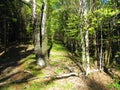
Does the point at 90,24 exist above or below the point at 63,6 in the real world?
below

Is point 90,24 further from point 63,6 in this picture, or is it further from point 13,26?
point 13,26

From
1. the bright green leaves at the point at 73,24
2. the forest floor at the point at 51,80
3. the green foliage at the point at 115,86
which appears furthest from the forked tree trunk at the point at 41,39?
the green foliage at the point at 115,86

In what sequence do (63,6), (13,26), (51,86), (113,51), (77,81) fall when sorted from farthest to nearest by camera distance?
(13,26) < (63,6) < (113,51) < (77,81) < (51,86)

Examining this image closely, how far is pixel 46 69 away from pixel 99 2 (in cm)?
712

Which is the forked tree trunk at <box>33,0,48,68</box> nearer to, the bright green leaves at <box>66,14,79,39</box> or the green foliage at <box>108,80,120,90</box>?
the bright green leaves at <box>66,14,79,39</box>

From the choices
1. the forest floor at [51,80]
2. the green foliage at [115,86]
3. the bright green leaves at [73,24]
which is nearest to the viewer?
the forest floor at [51,80]

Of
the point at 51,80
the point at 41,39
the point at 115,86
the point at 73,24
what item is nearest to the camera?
the point at 51,80

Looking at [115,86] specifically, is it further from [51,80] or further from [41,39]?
[41,39]

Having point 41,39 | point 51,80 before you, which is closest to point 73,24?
point 41,39

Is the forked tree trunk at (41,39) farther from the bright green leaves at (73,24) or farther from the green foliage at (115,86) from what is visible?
the green foliage at (115,86)

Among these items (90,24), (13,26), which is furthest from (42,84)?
(13,26)

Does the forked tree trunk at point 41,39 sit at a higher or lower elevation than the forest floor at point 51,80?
higher

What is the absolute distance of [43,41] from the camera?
52.7 ft

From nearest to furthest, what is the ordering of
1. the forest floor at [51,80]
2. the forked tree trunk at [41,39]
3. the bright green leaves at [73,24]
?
the forest floor at [51,80] < the forked tree trunk at [41,39] < the bright green leaves at [73,24]
